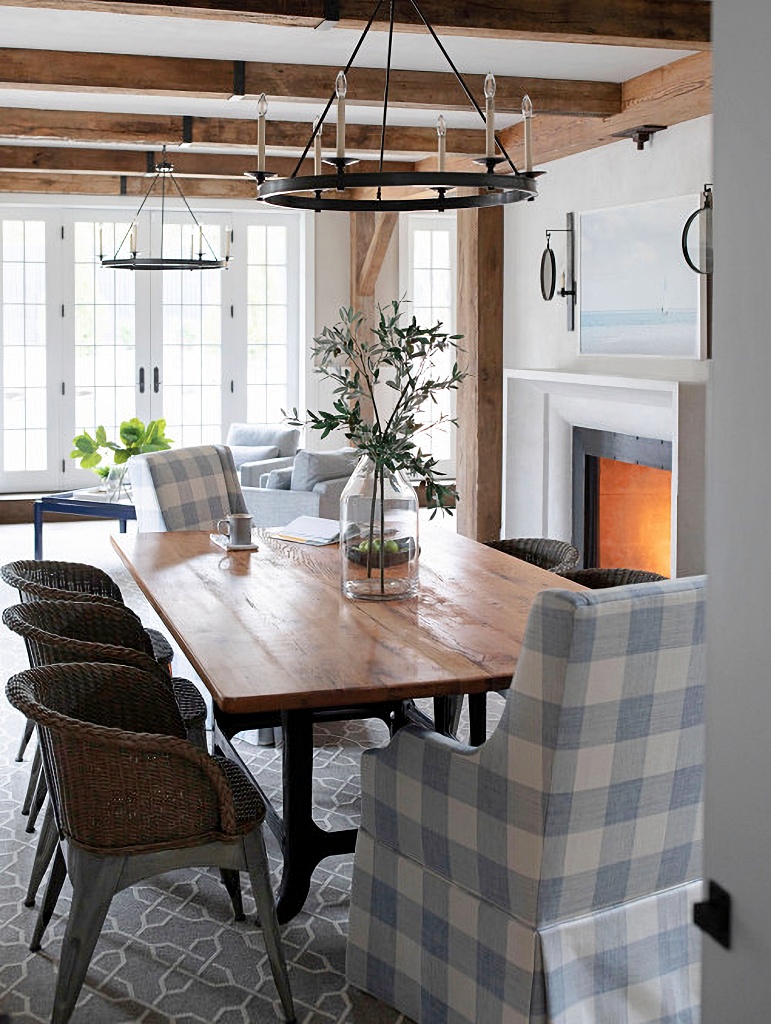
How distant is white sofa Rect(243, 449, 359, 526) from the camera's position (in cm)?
725

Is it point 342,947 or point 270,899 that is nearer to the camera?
point 270,899

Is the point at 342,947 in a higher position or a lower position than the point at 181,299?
lower

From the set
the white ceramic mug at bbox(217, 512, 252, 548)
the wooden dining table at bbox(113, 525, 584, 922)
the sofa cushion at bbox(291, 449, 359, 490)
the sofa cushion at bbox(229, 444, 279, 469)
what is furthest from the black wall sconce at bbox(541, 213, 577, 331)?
the white ceramic mug at bbox(217, 512, 252, 548)

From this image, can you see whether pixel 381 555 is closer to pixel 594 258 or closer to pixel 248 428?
pixel 594 258

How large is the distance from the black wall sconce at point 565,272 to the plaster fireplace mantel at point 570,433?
445mm

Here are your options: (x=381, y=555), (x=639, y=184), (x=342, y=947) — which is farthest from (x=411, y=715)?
(x=639, y=184)

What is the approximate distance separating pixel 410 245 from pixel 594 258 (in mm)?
4288

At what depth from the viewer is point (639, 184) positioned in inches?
248

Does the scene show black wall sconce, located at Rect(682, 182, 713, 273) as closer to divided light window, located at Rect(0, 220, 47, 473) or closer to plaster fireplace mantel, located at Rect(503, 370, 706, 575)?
plaster fireplace mantel, located at Rect(503, 370, 706, 575)

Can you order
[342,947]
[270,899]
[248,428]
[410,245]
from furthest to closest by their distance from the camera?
[410,245] < [248,428] < [342,947] < [270,899]

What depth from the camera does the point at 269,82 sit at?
5.54m

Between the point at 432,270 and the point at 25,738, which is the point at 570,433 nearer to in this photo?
the point at 25,738

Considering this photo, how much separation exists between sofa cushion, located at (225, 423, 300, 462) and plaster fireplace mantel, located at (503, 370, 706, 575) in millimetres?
2017

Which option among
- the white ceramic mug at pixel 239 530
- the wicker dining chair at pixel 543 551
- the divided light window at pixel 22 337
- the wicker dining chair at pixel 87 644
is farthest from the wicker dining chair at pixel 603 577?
the divided light window at pixel 22 337
